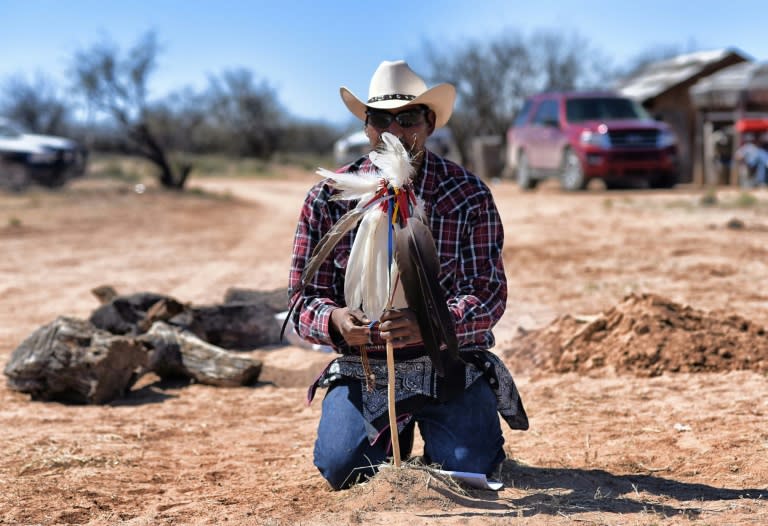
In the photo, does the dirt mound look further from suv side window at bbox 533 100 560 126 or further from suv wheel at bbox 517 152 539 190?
suv wheel at bbox 517 152 539 190

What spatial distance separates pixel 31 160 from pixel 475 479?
19.6 metres

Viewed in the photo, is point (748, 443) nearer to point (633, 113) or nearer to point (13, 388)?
point (13, 388)

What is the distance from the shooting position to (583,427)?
5.13 metres

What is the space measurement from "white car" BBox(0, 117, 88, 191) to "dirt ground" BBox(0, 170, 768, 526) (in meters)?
10.4

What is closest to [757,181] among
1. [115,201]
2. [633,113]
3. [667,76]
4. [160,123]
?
[633,113]

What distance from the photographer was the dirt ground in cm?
380

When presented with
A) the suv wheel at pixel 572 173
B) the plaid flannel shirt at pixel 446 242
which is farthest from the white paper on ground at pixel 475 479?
the suv wheel at pixel 572 173

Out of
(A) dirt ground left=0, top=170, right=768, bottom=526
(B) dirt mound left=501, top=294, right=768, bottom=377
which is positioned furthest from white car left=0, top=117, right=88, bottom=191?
(B) dirt mound left=501, top=294, right=768, bottom=377

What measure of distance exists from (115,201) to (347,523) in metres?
17.2

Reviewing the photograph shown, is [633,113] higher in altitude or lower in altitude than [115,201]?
higher

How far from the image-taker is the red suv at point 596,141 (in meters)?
17.6

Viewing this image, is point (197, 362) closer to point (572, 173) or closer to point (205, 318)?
point (205, 318)

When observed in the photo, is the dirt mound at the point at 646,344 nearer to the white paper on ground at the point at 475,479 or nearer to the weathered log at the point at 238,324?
the weathered log at the point at 238,324

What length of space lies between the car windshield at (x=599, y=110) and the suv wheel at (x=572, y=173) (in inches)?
26.7
